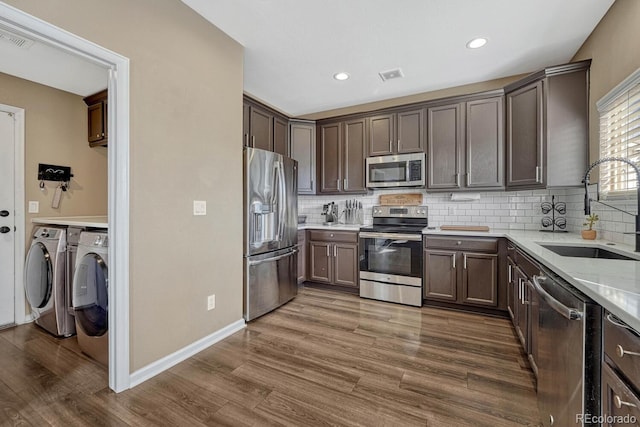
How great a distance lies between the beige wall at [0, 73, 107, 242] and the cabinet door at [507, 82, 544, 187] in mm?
4550

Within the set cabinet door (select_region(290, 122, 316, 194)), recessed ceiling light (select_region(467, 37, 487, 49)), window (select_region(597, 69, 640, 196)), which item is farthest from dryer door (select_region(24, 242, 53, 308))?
window (select_region(597, 69, 640, 196))

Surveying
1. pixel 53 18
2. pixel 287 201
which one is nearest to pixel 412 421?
pixel 287 201

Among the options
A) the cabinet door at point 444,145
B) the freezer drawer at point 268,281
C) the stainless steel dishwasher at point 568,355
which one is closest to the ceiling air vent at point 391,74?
the cabinet door at point 444,145

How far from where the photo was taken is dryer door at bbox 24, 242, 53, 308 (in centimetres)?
251

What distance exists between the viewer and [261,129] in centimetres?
345

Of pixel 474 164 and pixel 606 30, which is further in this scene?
pixel 474 164

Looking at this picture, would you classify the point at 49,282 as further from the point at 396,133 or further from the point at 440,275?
the point at 396,133

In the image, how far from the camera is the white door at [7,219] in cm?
264

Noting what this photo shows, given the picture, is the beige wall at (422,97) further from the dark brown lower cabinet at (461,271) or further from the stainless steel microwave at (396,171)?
the dark brown lower cabinet at (461,271)

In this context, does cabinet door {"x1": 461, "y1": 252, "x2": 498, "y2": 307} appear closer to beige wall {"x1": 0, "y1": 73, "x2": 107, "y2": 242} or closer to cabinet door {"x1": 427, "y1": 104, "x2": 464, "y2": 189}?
cabinet door {"x1": 427, "y1": 104, "x2": 464, "y2": 189}

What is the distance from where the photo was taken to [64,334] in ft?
7.97

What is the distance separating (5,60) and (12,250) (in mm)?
1800

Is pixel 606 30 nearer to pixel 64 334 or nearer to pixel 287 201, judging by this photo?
pixel 287 201

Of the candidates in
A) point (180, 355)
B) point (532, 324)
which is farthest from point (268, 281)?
point (532, 324)
